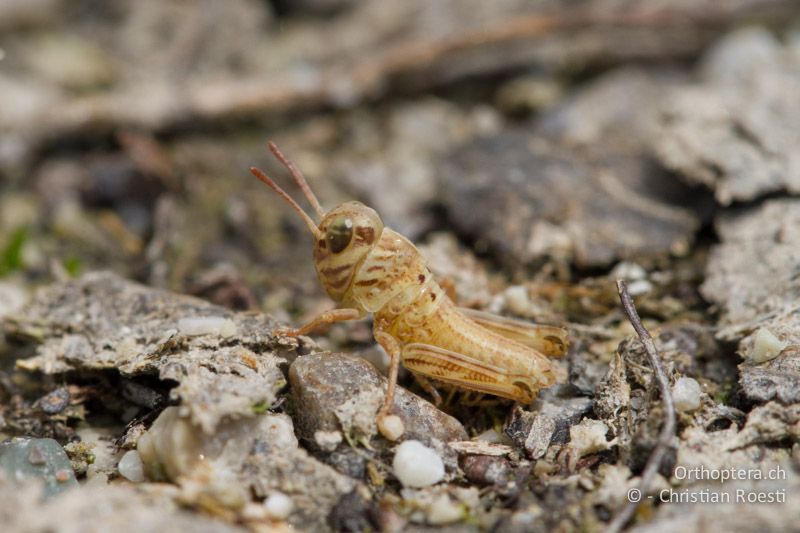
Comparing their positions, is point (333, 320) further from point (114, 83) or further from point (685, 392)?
point (114, 83)

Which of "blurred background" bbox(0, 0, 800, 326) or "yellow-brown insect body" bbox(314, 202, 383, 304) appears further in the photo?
"blurred background" bbox(0, 0, 800, 326)

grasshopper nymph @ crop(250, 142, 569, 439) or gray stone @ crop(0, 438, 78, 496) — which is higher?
grasshopper nymph @ crop(250, 142, 569, 439)

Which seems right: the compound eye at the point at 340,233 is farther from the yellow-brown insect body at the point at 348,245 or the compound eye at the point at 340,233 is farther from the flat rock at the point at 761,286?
the flat rock at the point at 761,286

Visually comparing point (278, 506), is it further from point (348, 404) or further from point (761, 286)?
point (761, 286)

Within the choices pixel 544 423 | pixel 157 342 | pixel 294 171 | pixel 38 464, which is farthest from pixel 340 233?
pixel 38 464

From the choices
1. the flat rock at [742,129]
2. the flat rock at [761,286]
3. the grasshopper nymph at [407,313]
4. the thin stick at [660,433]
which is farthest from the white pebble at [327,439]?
the flat rock at [742,129]

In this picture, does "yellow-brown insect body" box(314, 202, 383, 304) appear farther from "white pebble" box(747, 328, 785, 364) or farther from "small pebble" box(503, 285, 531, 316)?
"white pebble" box(747, 328, 785, 364)

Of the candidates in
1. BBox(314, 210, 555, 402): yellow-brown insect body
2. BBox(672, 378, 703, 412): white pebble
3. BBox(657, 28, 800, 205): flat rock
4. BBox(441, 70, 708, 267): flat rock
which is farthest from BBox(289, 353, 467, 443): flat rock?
BBox(657, 28, 800, 205): flat rock
